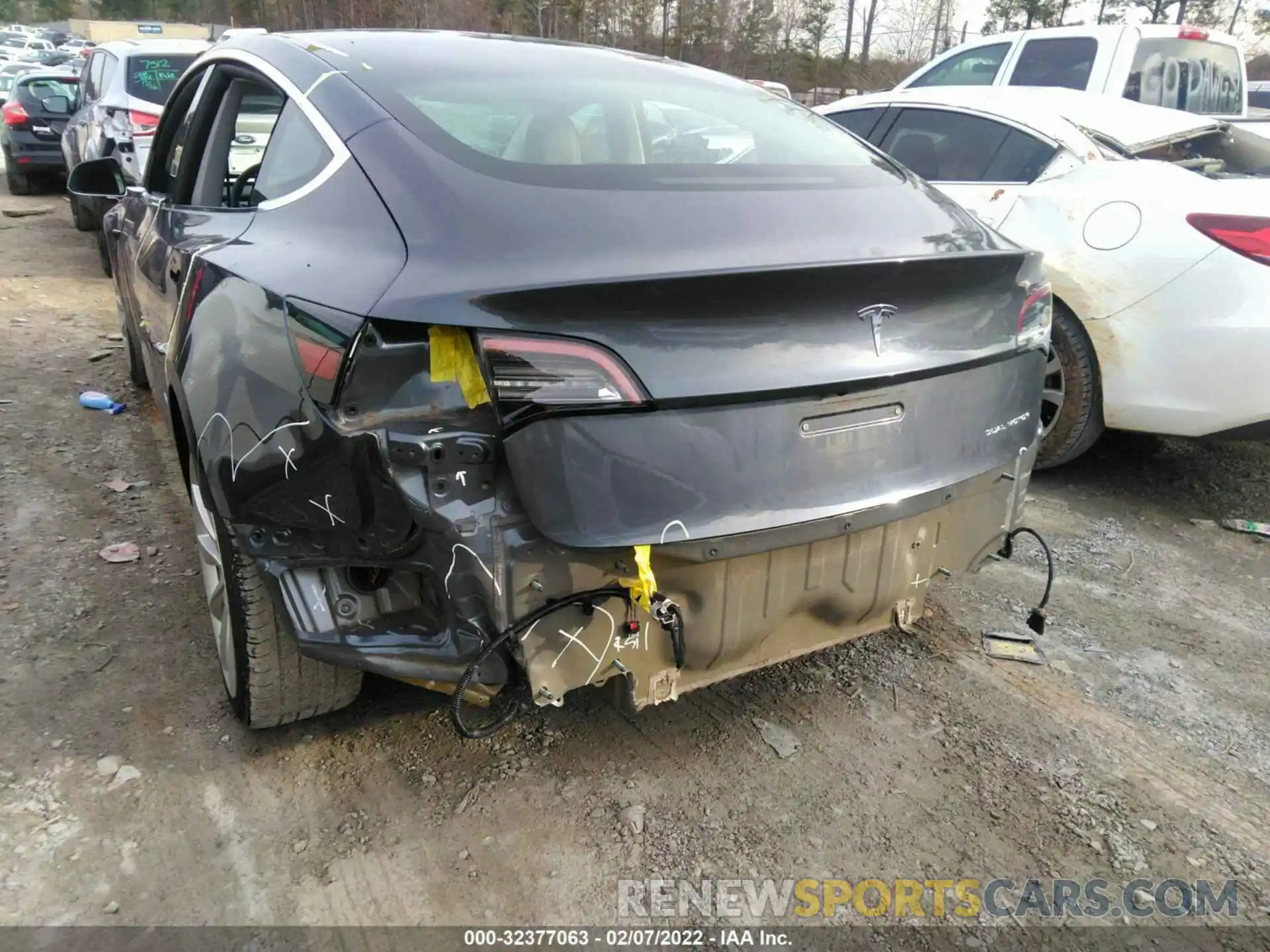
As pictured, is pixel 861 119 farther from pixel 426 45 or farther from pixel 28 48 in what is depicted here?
pixel 28 48

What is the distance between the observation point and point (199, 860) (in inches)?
78.4

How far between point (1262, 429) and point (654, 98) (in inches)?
103

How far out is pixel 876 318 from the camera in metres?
1.82

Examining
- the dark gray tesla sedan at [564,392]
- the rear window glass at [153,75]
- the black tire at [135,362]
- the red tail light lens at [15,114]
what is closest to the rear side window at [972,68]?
the dark gray tesla sedan at [564,392]

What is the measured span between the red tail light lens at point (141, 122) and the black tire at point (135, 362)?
369 cm

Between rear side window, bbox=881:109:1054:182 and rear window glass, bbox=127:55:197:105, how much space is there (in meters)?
6.44

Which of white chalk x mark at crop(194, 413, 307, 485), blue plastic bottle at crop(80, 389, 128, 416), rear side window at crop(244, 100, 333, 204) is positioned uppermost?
rear side window at crop(244, 100, 333, 204)

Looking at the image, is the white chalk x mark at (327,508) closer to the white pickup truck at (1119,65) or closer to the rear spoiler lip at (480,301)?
the rear spoiler lip at (480,301)

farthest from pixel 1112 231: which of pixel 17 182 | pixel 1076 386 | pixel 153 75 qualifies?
pixel 17 182

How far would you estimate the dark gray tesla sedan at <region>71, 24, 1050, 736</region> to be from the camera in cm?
163

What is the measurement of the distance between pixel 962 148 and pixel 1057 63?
2702mm

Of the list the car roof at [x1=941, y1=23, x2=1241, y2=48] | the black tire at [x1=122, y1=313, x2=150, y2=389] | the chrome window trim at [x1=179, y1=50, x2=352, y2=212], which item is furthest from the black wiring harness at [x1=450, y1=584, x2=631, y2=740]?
the car roof at [x1=941, y1=23, x2=1241, y2=48]

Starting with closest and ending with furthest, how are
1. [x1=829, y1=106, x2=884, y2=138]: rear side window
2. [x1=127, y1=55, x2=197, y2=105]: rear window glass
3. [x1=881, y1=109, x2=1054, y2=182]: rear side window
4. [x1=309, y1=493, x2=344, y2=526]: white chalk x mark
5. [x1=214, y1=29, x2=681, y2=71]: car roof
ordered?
1. [x1=309, y1=493, x2=344, y2=526]: white chalk x mark
2. [x1=214, y1=29, x2=681, y2=71]: car roof
3. [x1=881, y1=109, x2=1054, y2=182]: rear side window
4. [x1=829, y1=106, x2=884, y2=138]: rear side window
5. [x1=127, y1=55, x2=197, y2=105]: rear window glass

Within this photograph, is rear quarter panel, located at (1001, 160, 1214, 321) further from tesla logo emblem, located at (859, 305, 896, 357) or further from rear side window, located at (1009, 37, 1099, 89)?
rear side window, located at (1009, 37, 1099, 89)
